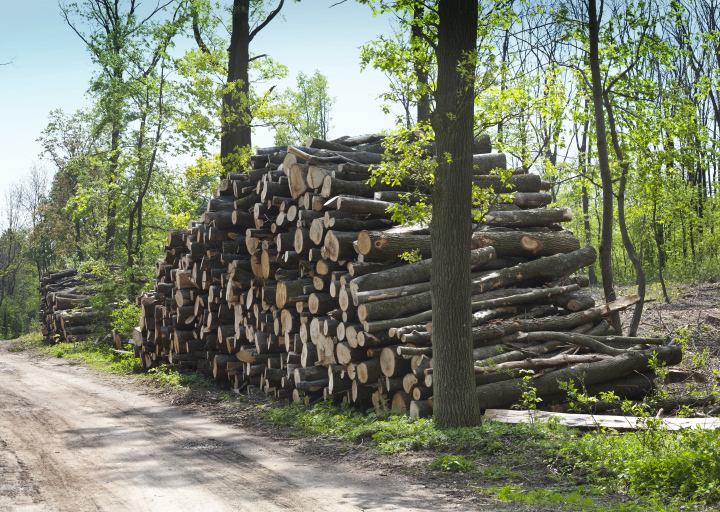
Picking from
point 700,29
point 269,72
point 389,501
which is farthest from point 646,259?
point 389,501

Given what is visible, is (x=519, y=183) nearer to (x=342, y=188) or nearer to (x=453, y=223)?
(x=342, y=188)

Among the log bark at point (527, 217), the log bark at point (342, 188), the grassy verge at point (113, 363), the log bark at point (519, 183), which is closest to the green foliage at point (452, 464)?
the log bark at point (342, 188)

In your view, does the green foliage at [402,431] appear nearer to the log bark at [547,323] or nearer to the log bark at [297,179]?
the log bark at [547,323]

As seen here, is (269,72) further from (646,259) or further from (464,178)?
(646,259)

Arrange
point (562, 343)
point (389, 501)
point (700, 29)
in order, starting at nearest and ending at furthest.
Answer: point (389, 501)
point (562, 343)
point (700, 29)

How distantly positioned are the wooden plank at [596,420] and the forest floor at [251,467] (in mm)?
351

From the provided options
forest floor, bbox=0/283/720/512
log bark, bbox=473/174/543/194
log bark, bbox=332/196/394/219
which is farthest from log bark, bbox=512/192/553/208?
forest floor, bbox=0/283/720/512

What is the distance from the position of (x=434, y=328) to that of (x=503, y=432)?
1.38m

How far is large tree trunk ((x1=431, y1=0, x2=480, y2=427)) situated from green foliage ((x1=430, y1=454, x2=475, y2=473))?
88 cm

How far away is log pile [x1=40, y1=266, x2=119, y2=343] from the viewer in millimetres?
23484

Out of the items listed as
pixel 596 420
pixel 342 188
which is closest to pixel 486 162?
pixel 342 188

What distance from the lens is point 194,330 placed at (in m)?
14.1

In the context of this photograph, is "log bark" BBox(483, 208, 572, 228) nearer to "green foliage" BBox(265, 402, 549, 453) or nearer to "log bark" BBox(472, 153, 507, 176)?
"log bark" BBox(472, 153, 507, 176)

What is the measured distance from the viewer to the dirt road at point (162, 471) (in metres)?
4.96
